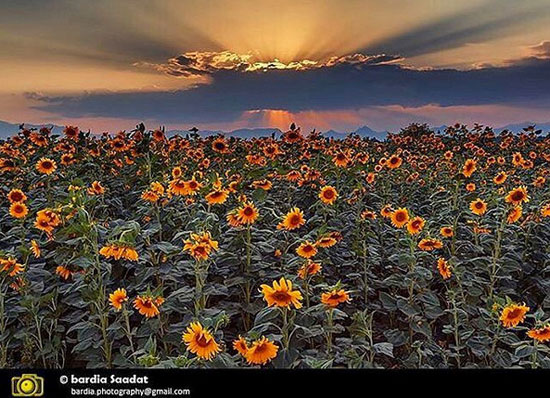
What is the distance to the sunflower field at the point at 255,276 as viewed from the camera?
6.19 ft

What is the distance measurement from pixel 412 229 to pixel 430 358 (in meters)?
0.57

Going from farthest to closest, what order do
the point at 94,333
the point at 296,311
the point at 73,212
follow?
the point at 73,212 < the point at 94,333 < the point at 296,311

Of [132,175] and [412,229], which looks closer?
[412,229]

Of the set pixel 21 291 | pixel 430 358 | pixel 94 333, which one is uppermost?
pixel 21 291

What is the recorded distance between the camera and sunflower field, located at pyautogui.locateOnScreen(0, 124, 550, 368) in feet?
6.19

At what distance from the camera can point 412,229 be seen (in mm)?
2533

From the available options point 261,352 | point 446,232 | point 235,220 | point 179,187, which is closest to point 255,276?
point 235,220

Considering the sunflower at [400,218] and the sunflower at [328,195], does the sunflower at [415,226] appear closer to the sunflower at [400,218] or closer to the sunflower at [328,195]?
the sunflower at [400,218]

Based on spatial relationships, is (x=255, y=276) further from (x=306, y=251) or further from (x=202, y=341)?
(x=202, y=341)
